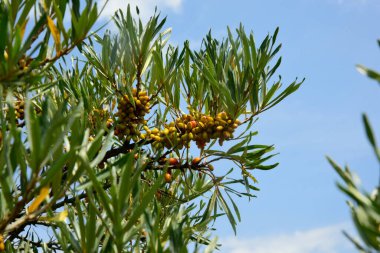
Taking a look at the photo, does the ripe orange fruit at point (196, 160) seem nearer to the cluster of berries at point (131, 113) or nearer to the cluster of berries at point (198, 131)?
the cluster of berries at point (198, 131)

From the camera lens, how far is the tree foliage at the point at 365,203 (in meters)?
0.60

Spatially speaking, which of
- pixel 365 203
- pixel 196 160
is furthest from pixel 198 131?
pixel 365 203

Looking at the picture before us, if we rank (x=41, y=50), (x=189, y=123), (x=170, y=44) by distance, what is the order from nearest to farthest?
(x=41, y=50)
(x=189, y=123)
(x=170, y=44)

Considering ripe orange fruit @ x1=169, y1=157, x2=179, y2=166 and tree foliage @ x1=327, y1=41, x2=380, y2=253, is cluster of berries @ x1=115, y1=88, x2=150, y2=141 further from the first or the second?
tree foliage @ x1=327, y1=41, x2=380, y2=253

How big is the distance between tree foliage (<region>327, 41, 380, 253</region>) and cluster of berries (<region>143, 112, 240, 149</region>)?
0.80 meters

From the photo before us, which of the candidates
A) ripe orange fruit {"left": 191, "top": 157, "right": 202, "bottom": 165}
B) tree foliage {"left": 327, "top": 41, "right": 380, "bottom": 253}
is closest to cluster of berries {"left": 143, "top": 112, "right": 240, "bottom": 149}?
ripe orange fruit {"left": 191, "top": 157, "right": 202, "bottom": 165}

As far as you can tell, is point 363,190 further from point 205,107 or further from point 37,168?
point 205,107

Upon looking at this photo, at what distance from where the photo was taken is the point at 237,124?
4.94 feet

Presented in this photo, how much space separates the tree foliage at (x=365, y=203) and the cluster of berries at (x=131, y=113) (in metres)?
0.93

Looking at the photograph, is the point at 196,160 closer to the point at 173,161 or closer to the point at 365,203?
the point at 173,161

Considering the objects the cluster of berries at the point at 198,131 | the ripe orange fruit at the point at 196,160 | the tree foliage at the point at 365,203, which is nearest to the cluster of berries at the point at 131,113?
the cluster of berries at the point at 198,131

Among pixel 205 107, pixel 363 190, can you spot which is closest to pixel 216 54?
pixel 205 107

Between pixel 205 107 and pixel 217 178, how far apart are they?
0.23 metres

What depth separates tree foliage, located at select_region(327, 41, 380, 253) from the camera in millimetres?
603
